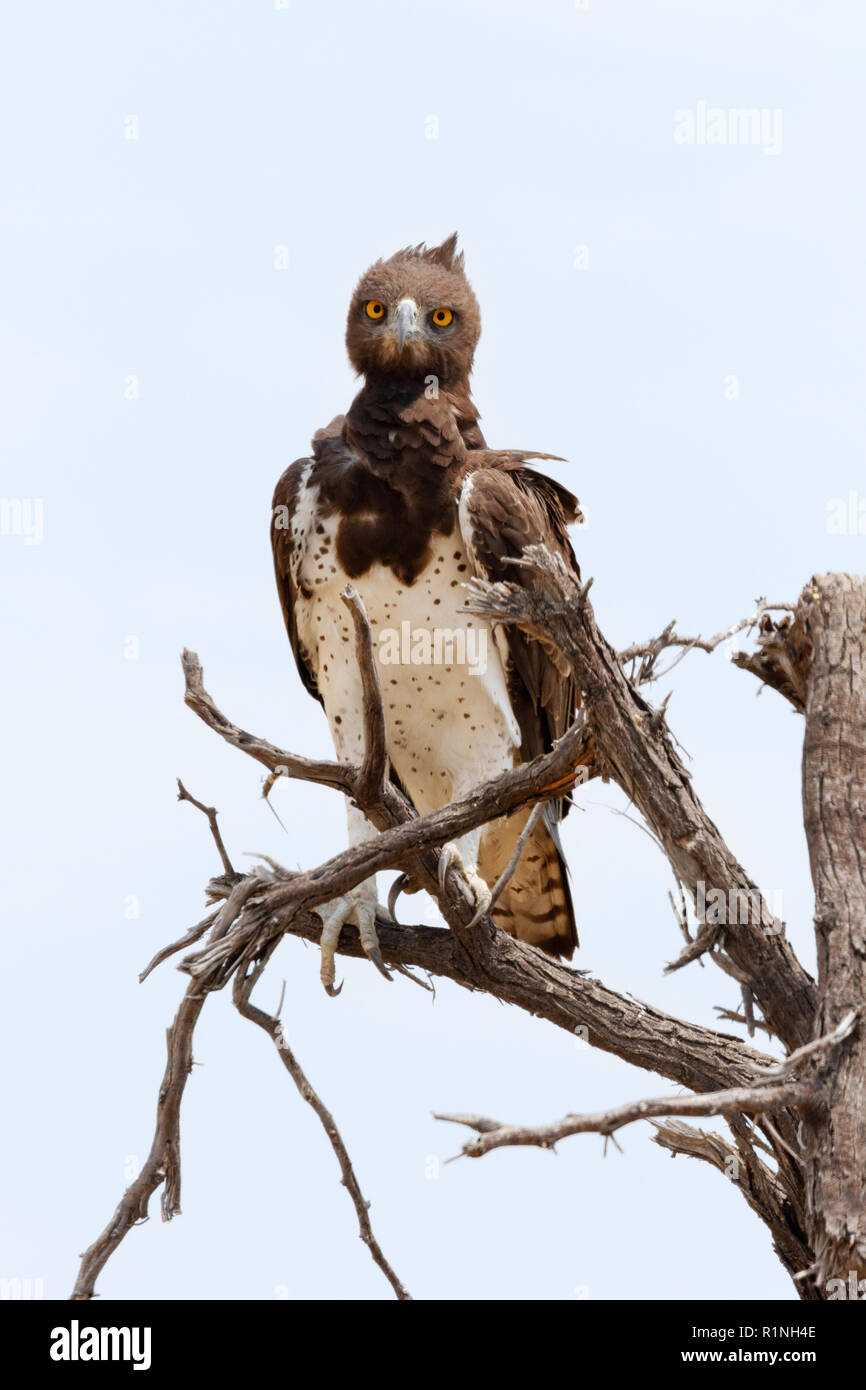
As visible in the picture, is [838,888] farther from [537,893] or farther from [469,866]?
[537,893]

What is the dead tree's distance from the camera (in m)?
5.17

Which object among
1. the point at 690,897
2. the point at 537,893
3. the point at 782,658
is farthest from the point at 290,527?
the point at 690,897

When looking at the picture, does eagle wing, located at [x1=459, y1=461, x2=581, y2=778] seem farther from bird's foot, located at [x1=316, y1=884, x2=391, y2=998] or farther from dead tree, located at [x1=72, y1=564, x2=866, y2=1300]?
bird's foot, located at [x1=316, y1=884, x2=391, y2=998]

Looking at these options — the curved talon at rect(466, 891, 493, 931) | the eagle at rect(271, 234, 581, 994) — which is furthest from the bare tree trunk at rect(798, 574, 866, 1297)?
the eagle at rect(271, 234, 581, 994)

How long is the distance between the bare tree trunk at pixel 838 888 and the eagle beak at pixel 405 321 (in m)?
2.26

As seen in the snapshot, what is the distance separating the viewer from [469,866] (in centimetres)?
673

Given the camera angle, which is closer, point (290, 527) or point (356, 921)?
point (356, 921)

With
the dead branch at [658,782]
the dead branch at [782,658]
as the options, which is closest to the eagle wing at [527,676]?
the dead branch at [782,658]

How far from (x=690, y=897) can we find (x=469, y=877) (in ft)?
3.85

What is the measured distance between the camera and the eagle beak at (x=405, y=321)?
7.10 meters

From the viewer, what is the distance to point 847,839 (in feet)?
18.5

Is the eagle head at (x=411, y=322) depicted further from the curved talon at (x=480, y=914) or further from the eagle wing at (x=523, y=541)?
the curved talon at (x=480, y=914)

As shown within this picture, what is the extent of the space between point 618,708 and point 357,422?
2.28 metres
